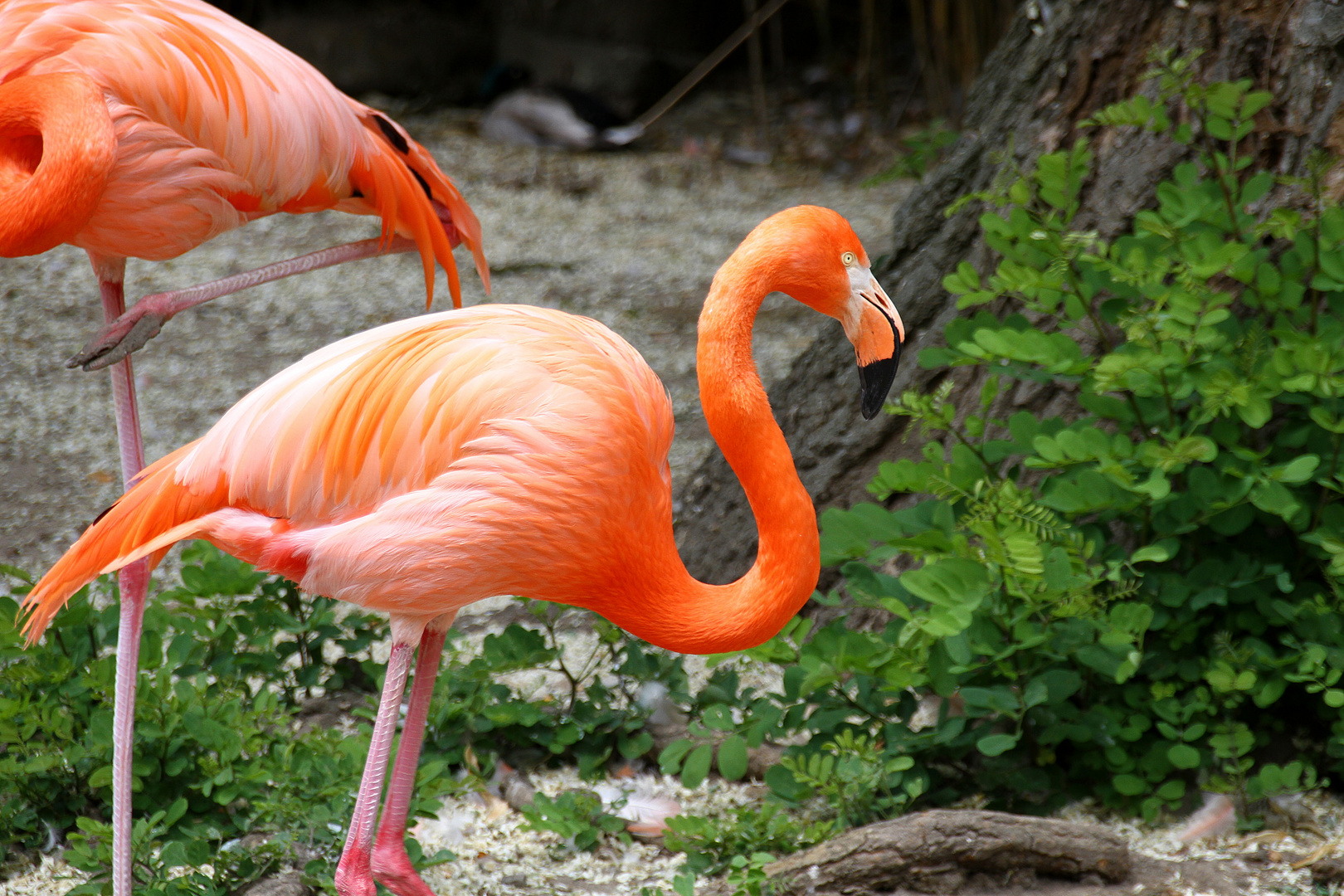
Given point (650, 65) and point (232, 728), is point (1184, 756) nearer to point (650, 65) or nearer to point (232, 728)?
point (232, 728)

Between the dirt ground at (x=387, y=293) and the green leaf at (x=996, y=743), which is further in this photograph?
the dirt ground at (x=387, y=293)

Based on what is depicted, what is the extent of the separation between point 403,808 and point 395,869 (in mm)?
109

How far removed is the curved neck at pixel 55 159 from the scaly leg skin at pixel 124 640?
29 cm

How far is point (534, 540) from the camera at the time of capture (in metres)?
2.14

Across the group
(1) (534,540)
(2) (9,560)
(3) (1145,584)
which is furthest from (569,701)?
(2) (9,560)

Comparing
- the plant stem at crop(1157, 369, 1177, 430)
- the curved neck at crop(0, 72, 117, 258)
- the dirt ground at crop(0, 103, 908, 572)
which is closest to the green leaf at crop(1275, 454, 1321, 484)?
the plant stem at crop(1157, 369, 1177, 430)

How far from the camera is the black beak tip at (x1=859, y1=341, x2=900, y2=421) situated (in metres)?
2.16

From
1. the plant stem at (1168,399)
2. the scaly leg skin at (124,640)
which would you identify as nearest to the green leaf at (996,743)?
the plant stem at (1168,399)

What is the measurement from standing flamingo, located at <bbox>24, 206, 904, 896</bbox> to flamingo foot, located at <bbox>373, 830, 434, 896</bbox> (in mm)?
68

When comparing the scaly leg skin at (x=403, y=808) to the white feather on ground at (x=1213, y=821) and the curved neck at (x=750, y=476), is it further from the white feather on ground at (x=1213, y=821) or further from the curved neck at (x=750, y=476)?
the white feather on ground at (x=1213, y=821)

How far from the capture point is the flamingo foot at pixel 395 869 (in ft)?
7.63

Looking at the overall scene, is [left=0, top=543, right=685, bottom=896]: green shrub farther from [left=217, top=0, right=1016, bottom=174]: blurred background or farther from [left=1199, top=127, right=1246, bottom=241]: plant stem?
[left=217, top=0, right=1016, bottom=174]: blurred background

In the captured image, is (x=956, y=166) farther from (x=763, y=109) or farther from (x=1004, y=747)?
(x=763, y=109)

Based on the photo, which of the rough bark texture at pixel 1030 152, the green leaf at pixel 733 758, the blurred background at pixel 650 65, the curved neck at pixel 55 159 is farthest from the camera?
the blurred background at pixel 650 65
